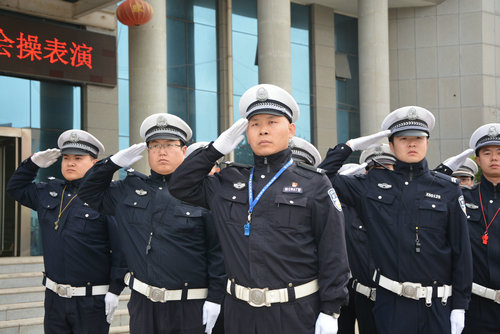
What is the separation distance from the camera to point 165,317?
411cm

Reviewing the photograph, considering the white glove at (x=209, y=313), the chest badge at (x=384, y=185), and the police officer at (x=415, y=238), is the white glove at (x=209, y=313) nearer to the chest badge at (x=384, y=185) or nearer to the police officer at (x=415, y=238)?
the police officer at (x=415, y=238)

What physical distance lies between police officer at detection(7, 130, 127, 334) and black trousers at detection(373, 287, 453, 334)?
2267 millimetres

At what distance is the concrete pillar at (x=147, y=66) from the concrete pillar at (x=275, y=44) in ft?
8.91

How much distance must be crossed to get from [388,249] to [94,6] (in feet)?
29.0

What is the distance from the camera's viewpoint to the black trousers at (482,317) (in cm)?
472

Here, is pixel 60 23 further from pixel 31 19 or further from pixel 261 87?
pixel 261 87

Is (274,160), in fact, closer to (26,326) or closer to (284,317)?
(284,317)

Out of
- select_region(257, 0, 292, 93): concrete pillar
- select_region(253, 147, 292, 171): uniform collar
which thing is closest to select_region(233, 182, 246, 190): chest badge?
select_region(253, 147, 292, 171): uniform collar

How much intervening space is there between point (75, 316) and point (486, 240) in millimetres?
3473

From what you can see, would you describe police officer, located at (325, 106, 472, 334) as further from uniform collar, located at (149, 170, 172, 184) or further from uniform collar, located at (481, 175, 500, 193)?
uniform collar, located at (149, 170, 172, 184)

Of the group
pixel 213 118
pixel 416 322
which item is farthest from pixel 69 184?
pixel 213 118

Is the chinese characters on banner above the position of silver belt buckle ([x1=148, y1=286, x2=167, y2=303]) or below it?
above

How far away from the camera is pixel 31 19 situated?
11.2m

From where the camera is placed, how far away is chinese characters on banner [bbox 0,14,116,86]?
432 inches
